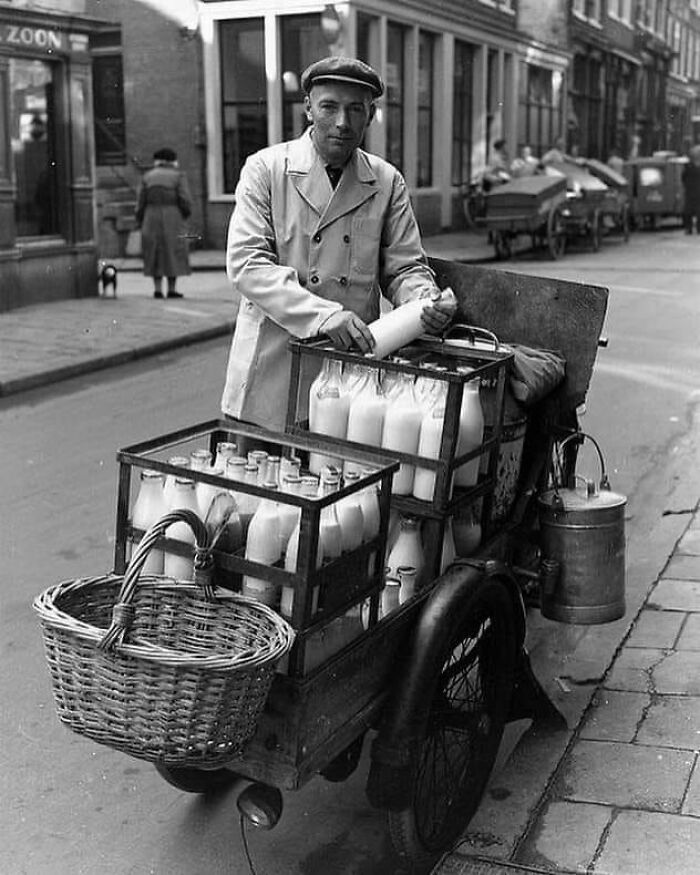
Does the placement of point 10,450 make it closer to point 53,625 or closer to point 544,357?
point 544,357

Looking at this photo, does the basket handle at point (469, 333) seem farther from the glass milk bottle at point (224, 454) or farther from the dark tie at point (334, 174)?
the glass milk bottle at point (224, 454)

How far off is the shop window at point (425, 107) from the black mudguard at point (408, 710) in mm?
24523

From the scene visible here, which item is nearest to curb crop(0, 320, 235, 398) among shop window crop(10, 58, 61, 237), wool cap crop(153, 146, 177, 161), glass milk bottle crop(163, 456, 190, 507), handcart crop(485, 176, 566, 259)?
shop window crop(10, 58, 61, 237)

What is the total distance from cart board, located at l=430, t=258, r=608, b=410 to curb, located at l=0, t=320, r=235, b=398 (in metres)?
6.48

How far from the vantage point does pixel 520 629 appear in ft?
11.6

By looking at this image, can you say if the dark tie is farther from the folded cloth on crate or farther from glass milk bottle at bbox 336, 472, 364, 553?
glass milk bottle at bbox 336, 472, 364, 553

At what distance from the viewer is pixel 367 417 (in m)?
3.32

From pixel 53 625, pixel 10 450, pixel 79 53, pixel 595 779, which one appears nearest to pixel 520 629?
pixel 595 779

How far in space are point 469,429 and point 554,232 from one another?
19.9 m

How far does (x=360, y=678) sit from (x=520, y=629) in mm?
810

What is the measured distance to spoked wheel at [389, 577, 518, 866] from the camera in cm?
307

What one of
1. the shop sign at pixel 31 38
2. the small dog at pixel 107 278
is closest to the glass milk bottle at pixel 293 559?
the shop sign at pixel 31 38

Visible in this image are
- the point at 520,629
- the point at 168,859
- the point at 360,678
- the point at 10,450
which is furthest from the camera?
the point at 10,450

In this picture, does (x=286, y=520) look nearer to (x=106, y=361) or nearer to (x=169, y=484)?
(x=169, y=484)
